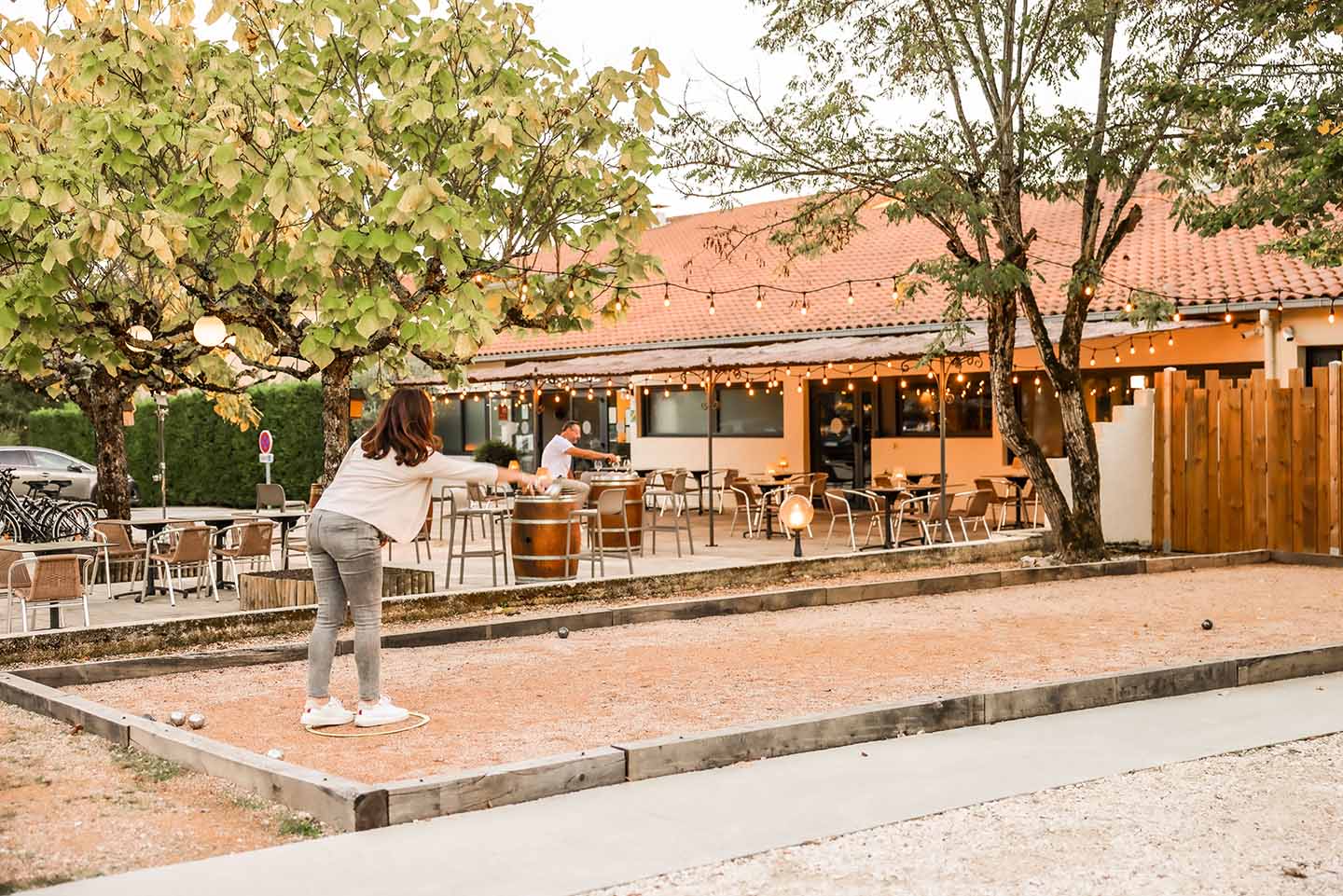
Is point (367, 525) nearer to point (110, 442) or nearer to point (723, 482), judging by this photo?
point (110, 442)

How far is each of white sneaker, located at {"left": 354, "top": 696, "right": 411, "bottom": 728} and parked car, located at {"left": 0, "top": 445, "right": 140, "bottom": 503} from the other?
2008 centimetres

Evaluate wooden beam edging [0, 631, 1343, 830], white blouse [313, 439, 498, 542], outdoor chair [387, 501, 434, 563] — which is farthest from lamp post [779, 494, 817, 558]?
white blouse [313, 439, 498, 542]

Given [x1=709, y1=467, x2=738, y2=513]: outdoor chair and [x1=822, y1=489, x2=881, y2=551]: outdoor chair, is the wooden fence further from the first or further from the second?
[x1=709, y1=467, x2=738, y2=513]: outdoor chair

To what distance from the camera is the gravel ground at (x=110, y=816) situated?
490cm

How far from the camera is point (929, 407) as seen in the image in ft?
69.6

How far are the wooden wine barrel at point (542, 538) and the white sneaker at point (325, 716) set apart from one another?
549 cm

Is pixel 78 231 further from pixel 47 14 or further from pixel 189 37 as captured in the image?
pixel 47 14

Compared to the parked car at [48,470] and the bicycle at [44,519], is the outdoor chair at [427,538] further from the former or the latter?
the parked car at [48,470]

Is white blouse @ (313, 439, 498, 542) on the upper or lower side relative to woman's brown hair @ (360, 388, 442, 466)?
lower

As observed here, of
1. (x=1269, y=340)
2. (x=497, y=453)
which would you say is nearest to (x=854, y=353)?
(x=1269, y=340)

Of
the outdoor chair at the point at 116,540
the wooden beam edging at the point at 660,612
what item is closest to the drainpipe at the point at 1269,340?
the wooden beam edging at the point at 660,612

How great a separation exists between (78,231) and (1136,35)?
10174 millimetres

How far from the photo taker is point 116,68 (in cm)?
934

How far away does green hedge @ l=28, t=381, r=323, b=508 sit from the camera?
1036 inches
